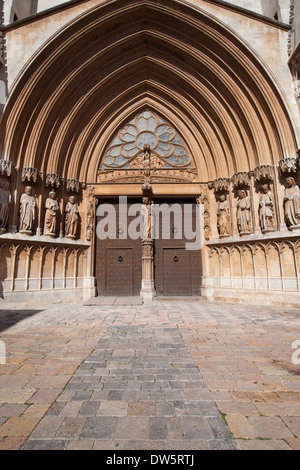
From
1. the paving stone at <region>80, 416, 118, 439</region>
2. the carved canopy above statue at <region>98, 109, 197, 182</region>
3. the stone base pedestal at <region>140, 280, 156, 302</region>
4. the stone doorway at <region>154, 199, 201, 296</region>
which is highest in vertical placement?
the carved canopy above statue at <region>98, 109, 197, 182</region>

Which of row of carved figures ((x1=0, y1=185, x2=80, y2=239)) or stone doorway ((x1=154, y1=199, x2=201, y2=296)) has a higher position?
row of carved figures ((x1=0, y1=185, x2=80, y2=239))

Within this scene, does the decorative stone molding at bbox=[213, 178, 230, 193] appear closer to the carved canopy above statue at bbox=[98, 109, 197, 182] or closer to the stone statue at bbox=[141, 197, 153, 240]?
the carved canopy above statue at bbox=[98, 109, 197, 182]

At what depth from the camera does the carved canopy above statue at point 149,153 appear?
10562 mm

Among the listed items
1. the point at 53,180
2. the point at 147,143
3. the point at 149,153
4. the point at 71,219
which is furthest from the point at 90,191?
the point at 147,143

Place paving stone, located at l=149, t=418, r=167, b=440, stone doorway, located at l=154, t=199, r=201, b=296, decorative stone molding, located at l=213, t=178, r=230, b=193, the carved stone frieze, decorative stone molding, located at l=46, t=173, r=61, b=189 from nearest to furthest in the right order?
1. paving stone, located at l=149, t=418, r=167, b=440
2. decorative stone molding, located at l=46, t=173, r=61, b=189
3. decorative stone molding, located at l=213, t=178, r=230, b=193
4. stone doorway, located at l=154, t=199, r=201, b=296
5. the carved stone frieze

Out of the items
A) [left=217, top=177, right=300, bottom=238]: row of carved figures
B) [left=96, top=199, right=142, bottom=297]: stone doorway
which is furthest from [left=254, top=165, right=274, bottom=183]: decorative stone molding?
[left=96, top=199, right=142, bottom=297]: stone doorway

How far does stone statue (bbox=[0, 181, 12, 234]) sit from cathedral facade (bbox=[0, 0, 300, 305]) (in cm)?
3

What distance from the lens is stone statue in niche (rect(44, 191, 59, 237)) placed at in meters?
8.70

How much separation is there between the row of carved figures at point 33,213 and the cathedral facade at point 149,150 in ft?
0.12

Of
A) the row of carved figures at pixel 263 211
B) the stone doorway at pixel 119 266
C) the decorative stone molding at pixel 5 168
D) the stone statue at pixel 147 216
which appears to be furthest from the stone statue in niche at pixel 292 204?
the decorative stone molding at pixel 5 168

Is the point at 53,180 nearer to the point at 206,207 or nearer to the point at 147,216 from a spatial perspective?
the point at 147,216

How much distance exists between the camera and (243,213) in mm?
8781
